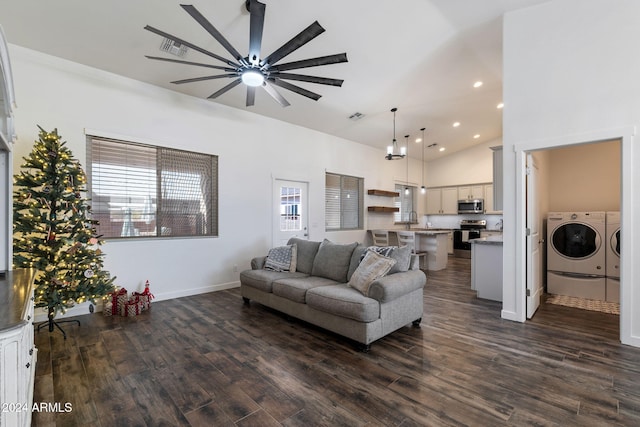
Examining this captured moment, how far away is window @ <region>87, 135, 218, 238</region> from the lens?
12.7ft

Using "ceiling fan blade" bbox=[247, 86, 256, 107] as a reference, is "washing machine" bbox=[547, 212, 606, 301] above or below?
below

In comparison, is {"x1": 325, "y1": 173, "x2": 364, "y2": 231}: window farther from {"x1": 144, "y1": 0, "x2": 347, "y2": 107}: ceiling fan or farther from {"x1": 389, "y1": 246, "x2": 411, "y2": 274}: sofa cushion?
{"x1": 144, "y1": 0, "x2": 347, "y2": 107}: ceiling fan

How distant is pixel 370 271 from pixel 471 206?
7.15 metres

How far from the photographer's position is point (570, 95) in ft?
10.2

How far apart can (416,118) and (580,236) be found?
3676 millimetres

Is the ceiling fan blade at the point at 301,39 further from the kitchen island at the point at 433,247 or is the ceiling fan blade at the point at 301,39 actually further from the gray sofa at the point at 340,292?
the kitchen island at the point at 433,247

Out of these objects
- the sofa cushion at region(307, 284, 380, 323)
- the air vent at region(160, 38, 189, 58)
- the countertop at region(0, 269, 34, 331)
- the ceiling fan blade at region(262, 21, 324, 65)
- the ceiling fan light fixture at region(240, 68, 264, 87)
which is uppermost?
the air vent at region(160, 38, 189, 58)

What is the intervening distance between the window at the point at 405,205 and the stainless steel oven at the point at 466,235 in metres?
1.39

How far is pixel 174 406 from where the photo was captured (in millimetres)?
1912

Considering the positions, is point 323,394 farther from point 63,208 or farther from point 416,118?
point 416,118

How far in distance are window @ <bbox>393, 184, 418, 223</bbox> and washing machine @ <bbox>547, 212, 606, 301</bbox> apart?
4.55m

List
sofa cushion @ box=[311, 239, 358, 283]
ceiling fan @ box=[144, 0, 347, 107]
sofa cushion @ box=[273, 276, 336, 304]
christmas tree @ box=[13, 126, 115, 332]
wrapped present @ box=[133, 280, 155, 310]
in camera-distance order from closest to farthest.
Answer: ceiling fan @ box=[144, 0, 347, 107]
christmas tree @ box=[13, 126, 115, 332]
sofa cushion @ box=[273, 276, 336, 304]
sofa cushion @ box=[311, 239, 358, 283]
wrapped present @ box=[133, 280, 155, 310]

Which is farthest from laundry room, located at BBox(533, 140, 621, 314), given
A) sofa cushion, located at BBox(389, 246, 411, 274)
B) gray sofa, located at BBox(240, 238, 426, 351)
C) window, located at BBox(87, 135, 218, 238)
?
window, located at BBox(87, 135, 218, 238)

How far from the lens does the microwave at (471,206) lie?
28.4 feet
